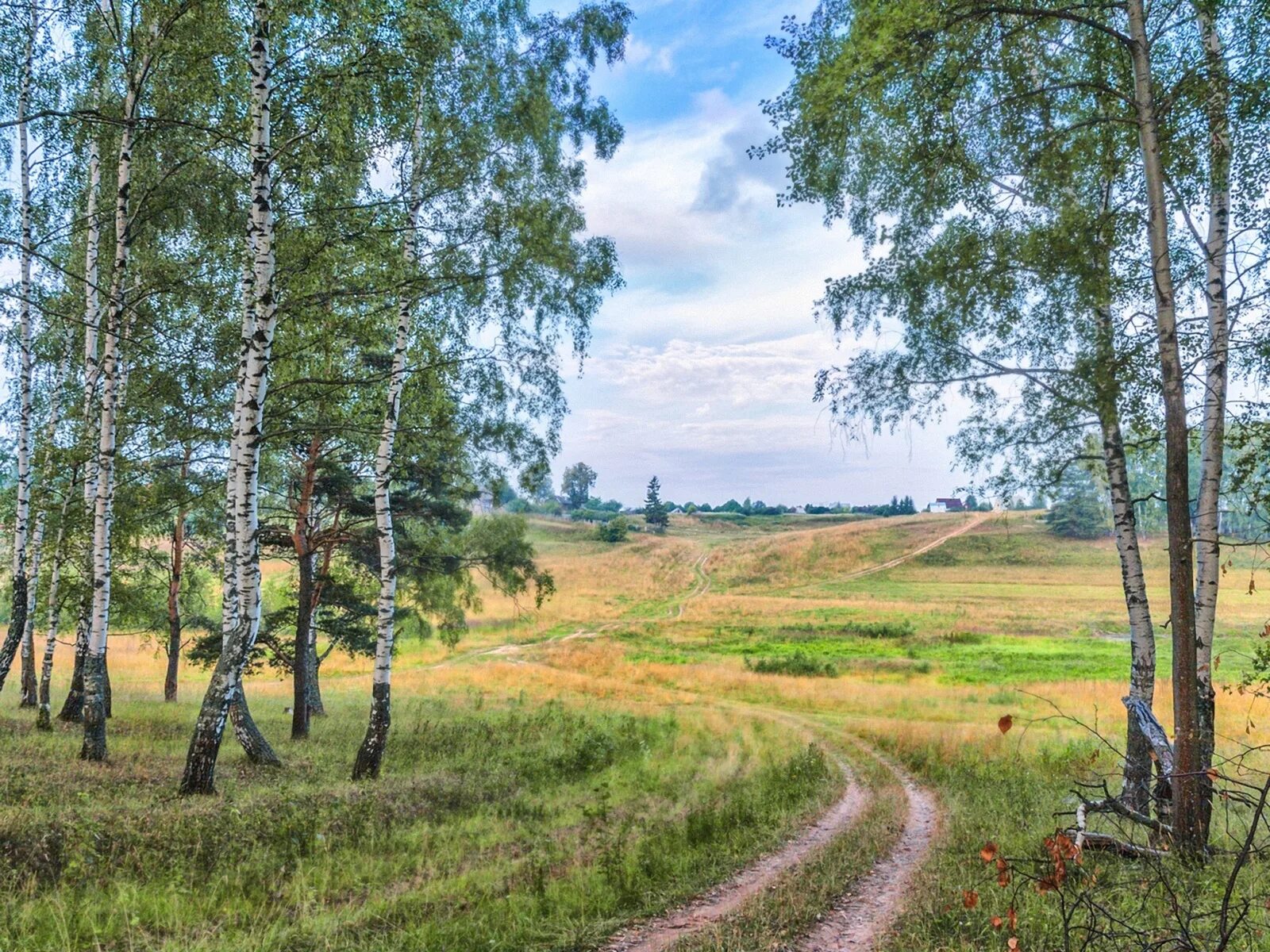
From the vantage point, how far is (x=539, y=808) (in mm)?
10375

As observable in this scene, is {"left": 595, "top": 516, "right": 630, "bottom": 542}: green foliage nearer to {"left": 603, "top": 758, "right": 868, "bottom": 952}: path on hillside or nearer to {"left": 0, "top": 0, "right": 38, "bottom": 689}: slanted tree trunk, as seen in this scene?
{"left": 0, "top": 0, "right": 38, "bottom": 689}: slanted tree trunk

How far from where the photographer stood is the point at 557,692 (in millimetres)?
27328

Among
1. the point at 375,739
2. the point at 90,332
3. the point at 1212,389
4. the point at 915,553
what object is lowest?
the point at 915,553

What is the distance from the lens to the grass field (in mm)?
5816

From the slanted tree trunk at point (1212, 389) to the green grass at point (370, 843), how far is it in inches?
216

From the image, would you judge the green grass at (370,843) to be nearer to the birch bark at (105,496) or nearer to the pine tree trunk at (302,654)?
the birch bark at (105,496)

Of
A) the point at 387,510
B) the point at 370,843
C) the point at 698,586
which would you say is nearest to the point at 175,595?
the point at 387,510

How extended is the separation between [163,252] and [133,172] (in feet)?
4.79

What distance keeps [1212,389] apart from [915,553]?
95.4 meters

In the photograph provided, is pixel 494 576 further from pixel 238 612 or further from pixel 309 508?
pixel 238 612

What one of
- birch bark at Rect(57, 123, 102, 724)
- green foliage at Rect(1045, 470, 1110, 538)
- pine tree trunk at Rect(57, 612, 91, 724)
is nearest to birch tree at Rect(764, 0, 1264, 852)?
birch bark at Rect(57, 123, 102, 724)

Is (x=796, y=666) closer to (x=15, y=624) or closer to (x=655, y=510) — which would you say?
(x=15, y=624)

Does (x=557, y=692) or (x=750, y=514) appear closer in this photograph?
(x=557, y=692)

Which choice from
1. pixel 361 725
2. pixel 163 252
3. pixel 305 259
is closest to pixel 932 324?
pixel 305 259
